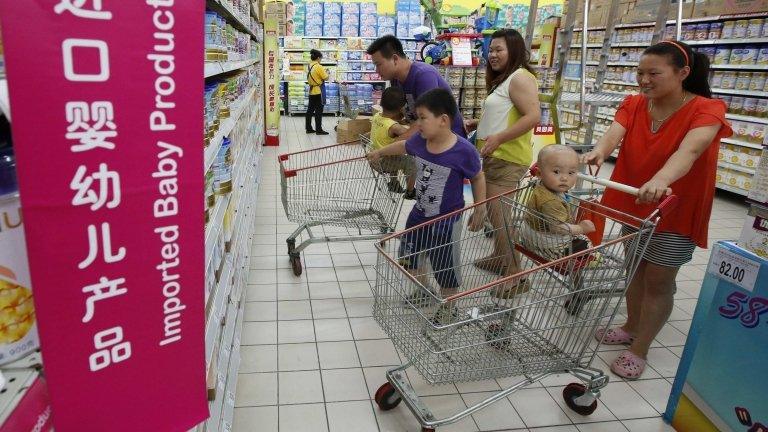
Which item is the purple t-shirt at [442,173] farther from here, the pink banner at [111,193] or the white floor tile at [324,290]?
the pink banner at [111,193]

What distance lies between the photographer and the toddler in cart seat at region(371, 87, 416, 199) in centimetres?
351

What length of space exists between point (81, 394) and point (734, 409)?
7.69 ft

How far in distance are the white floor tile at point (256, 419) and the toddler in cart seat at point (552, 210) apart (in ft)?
4.65

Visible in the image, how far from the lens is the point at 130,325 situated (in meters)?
0.81

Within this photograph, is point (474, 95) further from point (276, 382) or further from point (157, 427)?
point (157, 427)

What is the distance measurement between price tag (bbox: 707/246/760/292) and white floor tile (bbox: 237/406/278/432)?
6.64 ft

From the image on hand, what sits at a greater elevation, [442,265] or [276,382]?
[442,265]

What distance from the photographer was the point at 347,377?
8.63 feet

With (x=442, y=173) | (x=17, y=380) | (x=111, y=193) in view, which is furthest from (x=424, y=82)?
(x=17, y=380)

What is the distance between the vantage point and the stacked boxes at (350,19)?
13.1 meters

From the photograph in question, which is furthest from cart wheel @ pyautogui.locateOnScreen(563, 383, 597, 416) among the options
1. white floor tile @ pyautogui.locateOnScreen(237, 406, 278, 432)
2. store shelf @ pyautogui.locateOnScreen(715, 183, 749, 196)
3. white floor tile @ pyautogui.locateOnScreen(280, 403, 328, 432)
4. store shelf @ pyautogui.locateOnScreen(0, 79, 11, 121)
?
store shelf @ pyautogui.locateOnScreen(715, 183, 749, 196)

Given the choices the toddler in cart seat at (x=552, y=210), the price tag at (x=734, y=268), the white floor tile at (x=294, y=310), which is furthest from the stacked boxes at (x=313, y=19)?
the price tag at (x=734, y=268)

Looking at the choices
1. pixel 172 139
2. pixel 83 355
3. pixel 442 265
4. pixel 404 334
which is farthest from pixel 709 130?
pixel 83 355

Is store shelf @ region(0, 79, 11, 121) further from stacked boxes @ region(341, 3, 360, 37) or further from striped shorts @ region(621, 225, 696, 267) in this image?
stacked boxes @ region(341, 3, 360, 37)
